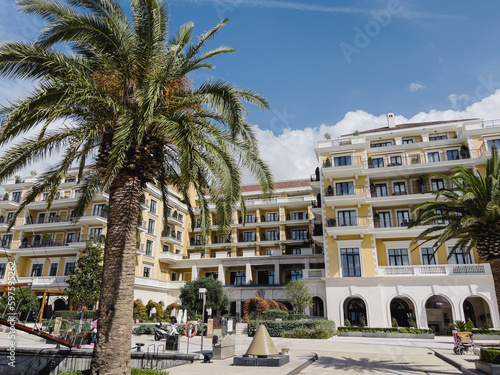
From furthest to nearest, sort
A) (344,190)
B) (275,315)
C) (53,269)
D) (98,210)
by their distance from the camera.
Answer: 1. (98,210)
2. (53,269)
3. (344,190)
4. (275,315)

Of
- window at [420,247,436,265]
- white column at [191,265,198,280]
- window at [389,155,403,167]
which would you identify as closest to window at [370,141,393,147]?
window at [389,155,403,167]

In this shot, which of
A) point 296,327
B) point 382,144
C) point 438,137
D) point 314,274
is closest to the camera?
point 296,327

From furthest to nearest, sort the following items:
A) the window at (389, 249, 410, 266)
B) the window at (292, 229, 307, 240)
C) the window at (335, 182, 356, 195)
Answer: the window at (292, 229, 307, 240)
the window at (335, 182, 356, 195)
the window at (389, 249, 410, 266)

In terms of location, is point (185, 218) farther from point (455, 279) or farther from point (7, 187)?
point (455, 279)

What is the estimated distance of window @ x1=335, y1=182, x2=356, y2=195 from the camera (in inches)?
1344

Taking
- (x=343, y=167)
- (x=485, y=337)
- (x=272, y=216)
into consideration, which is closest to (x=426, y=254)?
(x=485, y=337)

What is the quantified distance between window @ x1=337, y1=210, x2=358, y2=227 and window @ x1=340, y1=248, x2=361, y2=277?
233 centimetres

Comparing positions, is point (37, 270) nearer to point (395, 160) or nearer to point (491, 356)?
point (395, 160)

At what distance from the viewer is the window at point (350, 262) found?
105 ft

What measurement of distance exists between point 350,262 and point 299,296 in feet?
19.0

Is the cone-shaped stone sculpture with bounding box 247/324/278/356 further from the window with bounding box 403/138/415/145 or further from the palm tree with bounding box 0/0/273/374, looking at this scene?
the window with bounding box 403/138/415/145

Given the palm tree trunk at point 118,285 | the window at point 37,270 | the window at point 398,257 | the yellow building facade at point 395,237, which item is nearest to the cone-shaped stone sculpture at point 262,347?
the palm tree trunk at point 118,285

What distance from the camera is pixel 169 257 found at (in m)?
46.1

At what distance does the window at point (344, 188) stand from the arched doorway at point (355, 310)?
979 cm
